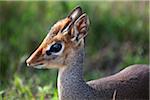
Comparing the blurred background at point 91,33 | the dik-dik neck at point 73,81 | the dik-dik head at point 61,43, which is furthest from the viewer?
the blurred background at point 91,33

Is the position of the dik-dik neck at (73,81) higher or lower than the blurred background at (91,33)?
lower

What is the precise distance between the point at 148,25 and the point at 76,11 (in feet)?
13.1

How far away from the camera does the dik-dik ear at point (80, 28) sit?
5699 millimetres

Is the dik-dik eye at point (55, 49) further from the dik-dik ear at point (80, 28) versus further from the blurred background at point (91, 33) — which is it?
the blurred background at point (91, 33)

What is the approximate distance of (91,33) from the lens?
31.2 ft

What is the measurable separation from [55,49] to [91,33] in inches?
157

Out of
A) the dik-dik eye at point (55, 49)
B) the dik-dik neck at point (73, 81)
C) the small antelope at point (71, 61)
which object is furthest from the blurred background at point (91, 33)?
the dik-dik eye at point (55, 49)

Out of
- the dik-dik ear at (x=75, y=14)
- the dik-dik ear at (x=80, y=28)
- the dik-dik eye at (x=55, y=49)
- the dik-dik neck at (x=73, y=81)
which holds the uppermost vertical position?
the dik-dik ear at (x=75, y=14)

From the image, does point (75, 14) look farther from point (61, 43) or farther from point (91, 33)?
point (91, 33)

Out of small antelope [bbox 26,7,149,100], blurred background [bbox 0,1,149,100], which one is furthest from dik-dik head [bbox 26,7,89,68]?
Result: blurred background [bbox 0,1,149,100]

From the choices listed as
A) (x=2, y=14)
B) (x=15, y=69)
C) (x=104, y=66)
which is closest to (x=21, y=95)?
(x=15, y=69)

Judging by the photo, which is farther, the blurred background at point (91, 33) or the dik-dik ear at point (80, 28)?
the blurred background at point (91, 33)

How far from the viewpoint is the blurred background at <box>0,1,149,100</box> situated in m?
8.50

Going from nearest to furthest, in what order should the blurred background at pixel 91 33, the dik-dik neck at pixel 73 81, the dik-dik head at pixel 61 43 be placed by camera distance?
the dik-dik head at pixel 61 43 < the dik-dik neck at pixel 73 81 < the blurred background at pixel 91 33
